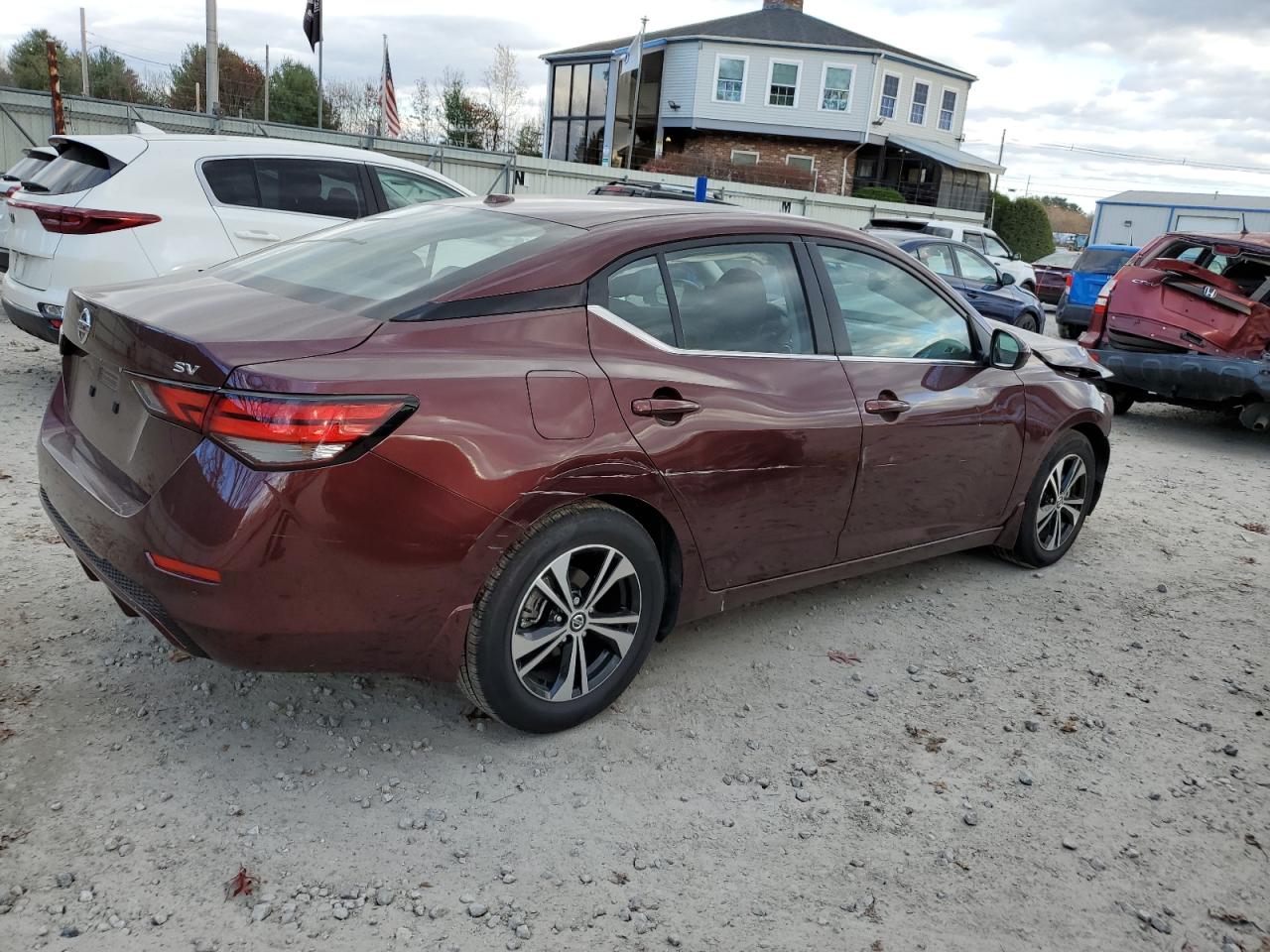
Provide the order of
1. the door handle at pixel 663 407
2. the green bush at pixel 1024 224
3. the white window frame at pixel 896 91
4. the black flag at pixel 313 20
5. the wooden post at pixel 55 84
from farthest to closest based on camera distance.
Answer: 1. the green bush at pixel 1024 224
2. the white window frame at pixel 896 91
3. the black flag at pixel 313 20
4. the wooden post at pixel 55 84
5. the door handle at pixel 663 407

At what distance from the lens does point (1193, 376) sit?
28.5 ft

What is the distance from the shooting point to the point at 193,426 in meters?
2.69

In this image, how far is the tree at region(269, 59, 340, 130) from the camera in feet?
166

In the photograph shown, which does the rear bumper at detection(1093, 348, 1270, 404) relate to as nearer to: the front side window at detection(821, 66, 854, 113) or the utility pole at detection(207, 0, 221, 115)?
the utility pole at detection(207, 0, 221, 115)

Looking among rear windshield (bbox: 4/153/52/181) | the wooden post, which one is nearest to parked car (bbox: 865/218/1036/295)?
the wooden post

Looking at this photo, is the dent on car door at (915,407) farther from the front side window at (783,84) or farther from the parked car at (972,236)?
the front side window at (783,84)

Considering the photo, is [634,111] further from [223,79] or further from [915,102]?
[223,79]

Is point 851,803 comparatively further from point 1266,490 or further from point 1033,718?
point 1266,490

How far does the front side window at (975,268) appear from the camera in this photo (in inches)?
572

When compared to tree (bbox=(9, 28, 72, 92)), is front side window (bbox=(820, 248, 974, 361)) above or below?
below

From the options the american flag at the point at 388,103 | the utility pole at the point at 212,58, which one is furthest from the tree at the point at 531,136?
the utility pole at the point at 212,58

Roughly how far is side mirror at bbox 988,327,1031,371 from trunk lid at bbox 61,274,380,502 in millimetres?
2869

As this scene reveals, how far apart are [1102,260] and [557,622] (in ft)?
55.7

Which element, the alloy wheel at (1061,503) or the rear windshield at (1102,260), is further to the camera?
the rear windshield at (1102,260)
